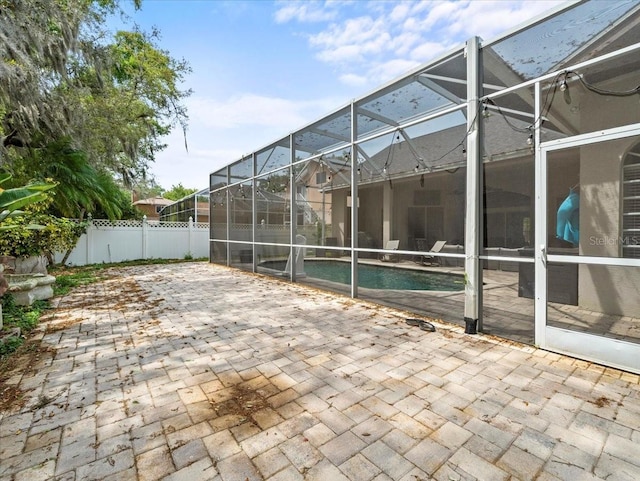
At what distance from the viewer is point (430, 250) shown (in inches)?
169

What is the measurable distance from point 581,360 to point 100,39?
10578 mm

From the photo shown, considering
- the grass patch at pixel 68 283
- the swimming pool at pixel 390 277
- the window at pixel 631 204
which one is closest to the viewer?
the window at pixel 631 204

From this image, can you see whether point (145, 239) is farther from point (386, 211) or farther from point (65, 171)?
point (386, 211)

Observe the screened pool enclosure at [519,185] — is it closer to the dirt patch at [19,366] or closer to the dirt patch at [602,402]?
the dirt patch at [602,402]

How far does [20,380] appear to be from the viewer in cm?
248

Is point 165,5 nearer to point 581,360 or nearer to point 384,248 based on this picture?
point 384,248

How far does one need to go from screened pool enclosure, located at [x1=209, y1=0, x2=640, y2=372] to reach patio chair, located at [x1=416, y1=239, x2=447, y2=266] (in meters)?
0.03

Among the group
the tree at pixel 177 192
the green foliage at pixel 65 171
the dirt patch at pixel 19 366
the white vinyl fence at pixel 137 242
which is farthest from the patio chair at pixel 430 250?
the tree at pixel 177 192

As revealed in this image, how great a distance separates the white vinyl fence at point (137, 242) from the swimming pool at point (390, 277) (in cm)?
888

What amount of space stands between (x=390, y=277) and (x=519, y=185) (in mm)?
2546

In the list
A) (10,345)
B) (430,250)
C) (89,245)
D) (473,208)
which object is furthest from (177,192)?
(473,208)

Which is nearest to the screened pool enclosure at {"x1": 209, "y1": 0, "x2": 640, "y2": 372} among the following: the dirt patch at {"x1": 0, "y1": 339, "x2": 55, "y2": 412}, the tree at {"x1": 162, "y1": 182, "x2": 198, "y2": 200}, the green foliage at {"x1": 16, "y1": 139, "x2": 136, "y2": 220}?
the dirt patch at {"x1": 0, "y1": 339, "x2": 55, "y2": 412}

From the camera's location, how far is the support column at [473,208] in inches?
138

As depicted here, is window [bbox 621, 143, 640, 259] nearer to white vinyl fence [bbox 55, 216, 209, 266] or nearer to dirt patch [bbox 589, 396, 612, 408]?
dirt patch [bbox 589, 396, 612, 408]
